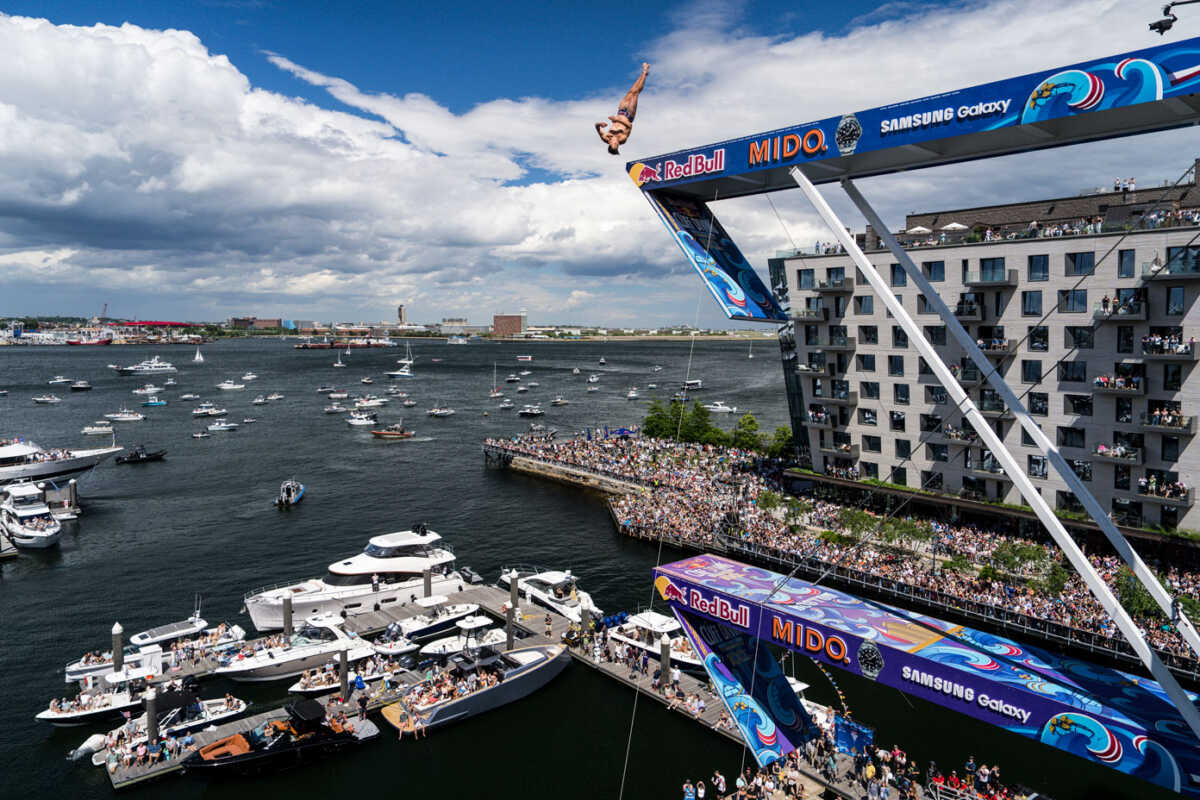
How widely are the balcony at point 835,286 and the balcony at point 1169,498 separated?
70.1ft

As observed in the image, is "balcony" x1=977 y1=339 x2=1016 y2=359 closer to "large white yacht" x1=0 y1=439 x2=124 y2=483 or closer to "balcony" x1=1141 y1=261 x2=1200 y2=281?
"balcony" x1=1141 y1=261 x2=1200 y2=281

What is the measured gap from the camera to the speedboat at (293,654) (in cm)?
3500

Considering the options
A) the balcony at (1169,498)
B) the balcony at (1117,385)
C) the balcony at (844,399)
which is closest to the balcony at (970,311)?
the balcony at (1117,385)

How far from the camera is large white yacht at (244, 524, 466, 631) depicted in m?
41.1

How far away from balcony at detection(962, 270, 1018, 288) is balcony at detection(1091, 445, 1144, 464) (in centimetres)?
1097

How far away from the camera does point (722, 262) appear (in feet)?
54.5

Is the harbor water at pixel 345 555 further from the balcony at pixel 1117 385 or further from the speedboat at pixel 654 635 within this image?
the balcony at pixel 1117 385

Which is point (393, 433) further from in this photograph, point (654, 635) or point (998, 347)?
point (998, 347)

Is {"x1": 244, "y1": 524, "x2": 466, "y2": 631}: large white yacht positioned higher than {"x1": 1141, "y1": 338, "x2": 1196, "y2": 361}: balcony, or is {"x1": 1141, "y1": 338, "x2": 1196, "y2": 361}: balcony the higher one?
{"x1": 1141, "y1": 338, "x2": 1196, "y2": 361}: balcony

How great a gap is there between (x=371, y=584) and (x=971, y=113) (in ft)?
132

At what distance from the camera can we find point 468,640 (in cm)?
3669

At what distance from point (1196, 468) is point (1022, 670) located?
104 ft

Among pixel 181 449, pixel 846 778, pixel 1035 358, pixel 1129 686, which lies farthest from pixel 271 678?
pixel 181 449

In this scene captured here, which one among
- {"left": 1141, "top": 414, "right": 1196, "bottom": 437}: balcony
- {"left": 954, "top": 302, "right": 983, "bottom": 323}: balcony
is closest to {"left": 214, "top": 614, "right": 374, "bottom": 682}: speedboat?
{"left": 954, "top": 302, "right": 983, "bottom": 323}: balcony
